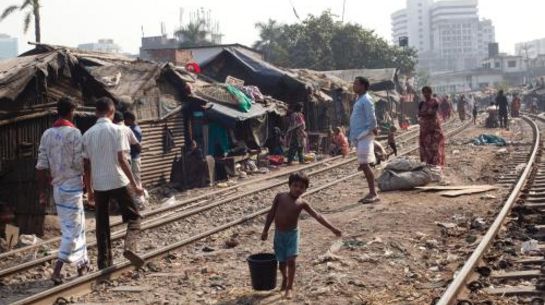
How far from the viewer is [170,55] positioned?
35969 millimetres

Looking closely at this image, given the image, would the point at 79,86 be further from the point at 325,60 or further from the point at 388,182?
the point at 325,60

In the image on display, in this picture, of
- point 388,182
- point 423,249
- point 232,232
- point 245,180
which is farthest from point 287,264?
point 245,180

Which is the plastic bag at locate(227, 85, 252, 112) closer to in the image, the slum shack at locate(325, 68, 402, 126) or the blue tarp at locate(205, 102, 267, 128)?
the blue tarp at locate(205, 102, 267, 128)

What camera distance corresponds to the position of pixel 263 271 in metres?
5.54

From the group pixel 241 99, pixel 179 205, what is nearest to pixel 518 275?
Answer: pixel 179 205

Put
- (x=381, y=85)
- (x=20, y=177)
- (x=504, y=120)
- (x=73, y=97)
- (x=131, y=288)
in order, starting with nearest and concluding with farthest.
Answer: (x=131, y=288) → (x=20, y=177) → (x=73, y=97) → (x=504, y=120) → (x=381, y=85)

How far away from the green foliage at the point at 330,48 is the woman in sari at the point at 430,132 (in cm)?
3962

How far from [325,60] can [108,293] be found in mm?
47233

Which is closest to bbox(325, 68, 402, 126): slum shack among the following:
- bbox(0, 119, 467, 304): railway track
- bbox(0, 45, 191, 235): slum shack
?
bbox(0, 45, 191, 235): slum shack

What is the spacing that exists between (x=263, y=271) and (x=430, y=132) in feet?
25.8

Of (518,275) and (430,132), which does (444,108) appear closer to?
(430,132)

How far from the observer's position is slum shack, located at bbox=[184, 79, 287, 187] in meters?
16.1

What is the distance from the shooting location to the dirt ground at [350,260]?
220 inches

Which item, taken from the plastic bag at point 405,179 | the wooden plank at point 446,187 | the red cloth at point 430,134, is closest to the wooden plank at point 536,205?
the wooden plank at point 446,187
